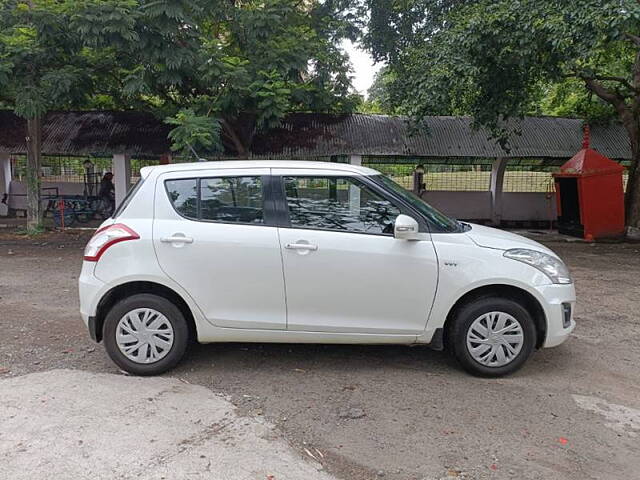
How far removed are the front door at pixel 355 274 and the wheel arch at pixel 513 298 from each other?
0.26m

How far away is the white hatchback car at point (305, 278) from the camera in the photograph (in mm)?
4000

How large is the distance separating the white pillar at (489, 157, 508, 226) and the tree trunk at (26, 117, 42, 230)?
13.1 metres

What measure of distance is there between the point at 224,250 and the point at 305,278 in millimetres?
671

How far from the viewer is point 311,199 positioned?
4211 mm

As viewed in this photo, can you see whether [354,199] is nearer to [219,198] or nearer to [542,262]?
[219,198]

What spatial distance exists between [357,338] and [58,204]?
44.5ft

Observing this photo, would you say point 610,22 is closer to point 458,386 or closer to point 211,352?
point 458,386

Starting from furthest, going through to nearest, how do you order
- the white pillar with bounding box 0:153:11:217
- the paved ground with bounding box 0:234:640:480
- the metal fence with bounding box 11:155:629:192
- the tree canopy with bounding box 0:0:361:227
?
the white pillar with bounding box 0:153:11:217 < the metal fence with bounding box 11:155:629:192 < the tree canopy with bounding box 0:0:361:227 < the paved ground with bounding box 0:234:640:480

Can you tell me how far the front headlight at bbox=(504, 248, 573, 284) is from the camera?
4.06m

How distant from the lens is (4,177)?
17578 mm

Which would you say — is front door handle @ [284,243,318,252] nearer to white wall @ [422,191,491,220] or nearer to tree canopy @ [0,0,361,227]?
tree canopy @ [0,0,361,227]

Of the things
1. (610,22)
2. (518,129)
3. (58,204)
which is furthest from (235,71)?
(518,129)

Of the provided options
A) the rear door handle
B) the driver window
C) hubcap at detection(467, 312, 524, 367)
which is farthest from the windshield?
the rear door handle

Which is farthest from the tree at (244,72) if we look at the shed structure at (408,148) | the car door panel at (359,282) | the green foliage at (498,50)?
the car door panel at (359,282)
